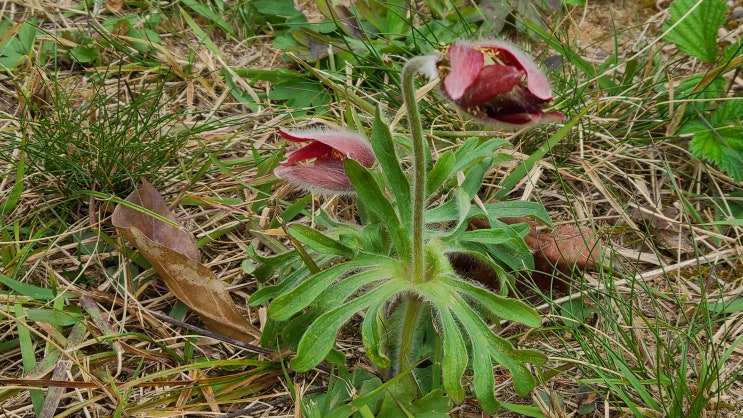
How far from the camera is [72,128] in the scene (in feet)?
7.41

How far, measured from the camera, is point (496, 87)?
4.77 ft

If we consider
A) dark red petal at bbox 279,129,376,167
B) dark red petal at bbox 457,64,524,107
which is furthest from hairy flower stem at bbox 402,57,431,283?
dark red petal at bbox 279,129,376,167

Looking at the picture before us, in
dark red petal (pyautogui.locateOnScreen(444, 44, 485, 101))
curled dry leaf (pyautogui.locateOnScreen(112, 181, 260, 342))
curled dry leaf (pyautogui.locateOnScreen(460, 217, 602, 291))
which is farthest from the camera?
curled dry leaf (pyautogui.locateOnScreen(460, 217, 602, 291))

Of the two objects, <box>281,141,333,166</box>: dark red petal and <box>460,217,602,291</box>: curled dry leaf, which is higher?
<box>281,141,333,166</box>: dark red petal

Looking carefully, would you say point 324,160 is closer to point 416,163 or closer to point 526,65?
point 416,163

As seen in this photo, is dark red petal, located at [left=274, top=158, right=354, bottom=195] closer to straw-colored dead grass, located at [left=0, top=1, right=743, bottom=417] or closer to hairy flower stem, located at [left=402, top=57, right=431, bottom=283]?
hairy flower stem, located at [left=402, top=57, right=431, bottom=283]

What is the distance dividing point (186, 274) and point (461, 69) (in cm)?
105

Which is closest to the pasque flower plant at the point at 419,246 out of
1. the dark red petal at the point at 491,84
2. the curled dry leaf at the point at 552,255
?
the dark red petal at the point at 491,84

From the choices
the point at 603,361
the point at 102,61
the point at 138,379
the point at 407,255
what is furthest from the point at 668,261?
the point at 102,61

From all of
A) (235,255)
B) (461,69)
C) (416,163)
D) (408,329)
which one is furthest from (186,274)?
(461,69)

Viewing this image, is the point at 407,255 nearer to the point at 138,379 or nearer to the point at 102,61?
the point at 138,379

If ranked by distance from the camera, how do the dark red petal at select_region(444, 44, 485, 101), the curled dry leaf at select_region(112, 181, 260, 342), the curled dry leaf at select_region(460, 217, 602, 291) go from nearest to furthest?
the dark red petal at select_region(444, 44, 485, 101) < the curled dry leaf at select_region(112, 181, 260, 342) < the curled dry leaf at select_region(460, 217, 602, 291)

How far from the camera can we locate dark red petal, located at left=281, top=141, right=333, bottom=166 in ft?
6.08

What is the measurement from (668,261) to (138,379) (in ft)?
5.31
